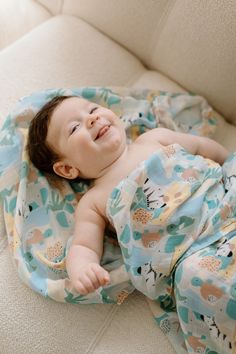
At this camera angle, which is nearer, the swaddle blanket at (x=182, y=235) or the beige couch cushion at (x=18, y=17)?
the swaddle blanket at (x=182, y=235)

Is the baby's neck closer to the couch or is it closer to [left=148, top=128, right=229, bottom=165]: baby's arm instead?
[left=148, top=128, right=229, bottom=165]: baby's arm

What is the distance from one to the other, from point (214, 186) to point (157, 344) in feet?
1.12

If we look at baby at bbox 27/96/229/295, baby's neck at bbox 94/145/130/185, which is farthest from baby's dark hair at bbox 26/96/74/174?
baby's neck at bbox 94/145/130/185

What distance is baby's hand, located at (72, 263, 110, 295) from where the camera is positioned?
2.95ft

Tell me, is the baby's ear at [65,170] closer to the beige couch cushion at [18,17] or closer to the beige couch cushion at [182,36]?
the beige couch cushion at [182,36]

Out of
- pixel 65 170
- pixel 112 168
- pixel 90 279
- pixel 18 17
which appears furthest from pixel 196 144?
pixel 18 17

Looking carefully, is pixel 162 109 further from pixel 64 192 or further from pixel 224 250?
pixel 224 250

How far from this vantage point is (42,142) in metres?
1.10

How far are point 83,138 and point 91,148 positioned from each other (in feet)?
0.09

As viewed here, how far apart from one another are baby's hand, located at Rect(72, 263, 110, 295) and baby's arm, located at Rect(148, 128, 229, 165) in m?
0.38

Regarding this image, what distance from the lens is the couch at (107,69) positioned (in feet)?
3.07

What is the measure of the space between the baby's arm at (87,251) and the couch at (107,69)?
89 millimetres

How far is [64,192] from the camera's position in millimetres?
1120

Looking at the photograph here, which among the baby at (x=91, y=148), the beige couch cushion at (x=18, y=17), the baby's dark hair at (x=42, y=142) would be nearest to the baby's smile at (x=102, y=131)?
the baby at (x=91, y=148)
